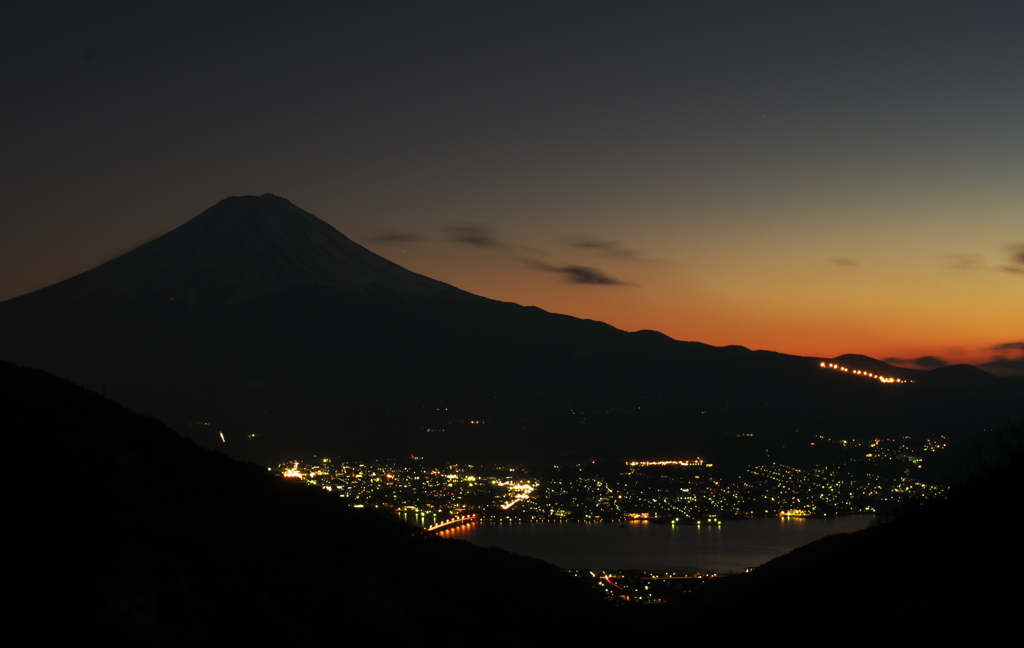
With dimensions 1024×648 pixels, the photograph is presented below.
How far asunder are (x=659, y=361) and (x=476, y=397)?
48214 millimetres

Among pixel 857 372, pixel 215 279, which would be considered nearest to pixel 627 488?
pixel 857 372

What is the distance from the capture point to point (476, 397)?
154125 millimetres

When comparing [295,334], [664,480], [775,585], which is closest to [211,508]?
[775,585]

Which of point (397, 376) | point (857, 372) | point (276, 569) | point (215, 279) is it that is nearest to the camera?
point (276, 569)

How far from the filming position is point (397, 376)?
165 meters

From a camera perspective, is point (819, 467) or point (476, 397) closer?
point (819, 467)

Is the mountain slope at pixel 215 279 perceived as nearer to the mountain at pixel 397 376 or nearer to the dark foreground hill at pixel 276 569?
the mountain at pixel 397 376

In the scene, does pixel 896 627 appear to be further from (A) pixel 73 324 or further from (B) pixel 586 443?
(A) pixel 73 324

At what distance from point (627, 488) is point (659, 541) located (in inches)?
1239

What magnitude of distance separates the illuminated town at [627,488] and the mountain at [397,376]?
11338mm

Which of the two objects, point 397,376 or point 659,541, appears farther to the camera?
point 397,376

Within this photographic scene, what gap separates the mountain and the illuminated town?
37.2ft

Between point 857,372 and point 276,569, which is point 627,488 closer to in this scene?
point 276,569

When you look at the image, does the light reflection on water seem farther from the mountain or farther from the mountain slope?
the mountain slope
